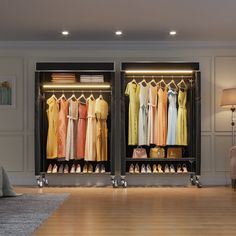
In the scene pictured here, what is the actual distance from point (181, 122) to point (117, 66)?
1391 millimetres

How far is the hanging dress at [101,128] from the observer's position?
24.3ft

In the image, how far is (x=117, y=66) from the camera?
7.76 m

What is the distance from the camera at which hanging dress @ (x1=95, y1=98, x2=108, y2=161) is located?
7.40 m

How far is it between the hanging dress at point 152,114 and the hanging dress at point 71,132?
3.80 feet

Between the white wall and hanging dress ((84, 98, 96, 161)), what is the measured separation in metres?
0.95

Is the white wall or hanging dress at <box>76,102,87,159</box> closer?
hanging dress at <box>76,102,87,159</box>

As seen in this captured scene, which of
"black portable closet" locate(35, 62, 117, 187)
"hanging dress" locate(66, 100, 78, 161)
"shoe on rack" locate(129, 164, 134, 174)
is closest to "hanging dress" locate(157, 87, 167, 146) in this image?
"shoe on rack" locate(129, 164, 134, 174)

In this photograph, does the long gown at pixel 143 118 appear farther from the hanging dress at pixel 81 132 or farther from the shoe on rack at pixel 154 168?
the hanging dress at pixel 81 132

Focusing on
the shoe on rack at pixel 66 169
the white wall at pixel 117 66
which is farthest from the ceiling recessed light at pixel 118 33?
the shoe on rack at pixel 66 169

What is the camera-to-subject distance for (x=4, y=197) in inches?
238

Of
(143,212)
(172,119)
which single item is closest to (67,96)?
(172,119)

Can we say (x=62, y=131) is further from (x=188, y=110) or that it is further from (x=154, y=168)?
(x=188, y=110)

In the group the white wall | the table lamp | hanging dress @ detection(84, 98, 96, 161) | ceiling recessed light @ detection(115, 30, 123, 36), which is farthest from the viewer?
the white wall

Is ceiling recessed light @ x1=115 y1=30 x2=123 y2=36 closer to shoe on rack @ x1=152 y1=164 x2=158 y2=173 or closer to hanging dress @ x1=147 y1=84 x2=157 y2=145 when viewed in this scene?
hanging dress @ x1=147 y1=84 x2=157 y2=145
